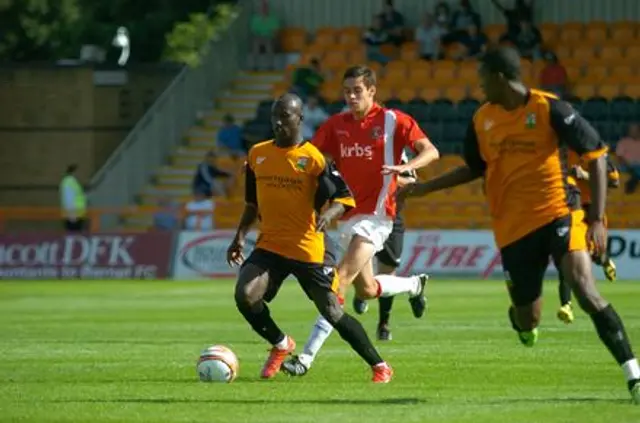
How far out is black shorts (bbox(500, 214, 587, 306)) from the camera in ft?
40.1

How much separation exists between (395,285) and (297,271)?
3616mm

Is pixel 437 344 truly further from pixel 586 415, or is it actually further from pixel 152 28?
pixel 152 28

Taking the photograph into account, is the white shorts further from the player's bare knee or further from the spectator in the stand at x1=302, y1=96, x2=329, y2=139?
the spectator in the stand at x1=302, y1=96, x2=329, y2=139

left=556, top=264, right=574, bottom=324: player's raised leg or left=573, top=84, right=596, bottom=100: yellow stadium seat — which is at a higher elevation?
left=556, top=264, right=574, bottom=324: player's raised leg

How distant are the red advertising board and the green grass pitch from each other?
8.75 meters

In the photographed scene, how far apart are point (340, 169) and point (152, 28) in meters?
40.3

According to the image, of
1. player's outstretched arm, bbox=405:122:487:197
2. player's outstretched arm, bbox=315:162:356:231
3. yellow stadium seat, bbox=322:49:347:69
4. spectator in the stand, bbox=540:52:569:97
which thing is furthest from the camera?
yellow stadium seat, bbox=322:49:347:69

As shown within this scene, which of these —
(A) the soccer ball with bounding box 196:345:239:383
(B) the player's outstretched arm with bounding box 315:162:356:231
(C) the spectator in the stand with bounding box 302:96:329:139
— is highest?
(B) the player's outstretched arm with bounding box 315:162:356:231

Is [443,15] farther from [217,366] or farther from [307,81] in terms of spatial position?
[217,366]

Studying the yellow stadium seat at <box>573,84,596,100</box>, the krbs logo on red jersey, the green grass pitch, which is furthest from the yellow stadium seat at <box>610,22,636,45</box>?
the krbs logo on red jersey

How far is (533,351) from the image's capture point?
56.2 ft

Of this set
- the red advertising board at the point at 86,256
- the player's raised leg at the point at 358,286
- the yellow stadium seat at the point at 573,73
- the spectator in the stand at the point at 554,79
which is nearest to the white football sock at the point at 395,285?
the player's raised leg at the point at 358,286

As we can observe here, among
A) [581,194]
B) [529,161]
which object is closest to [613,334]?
[529,161]

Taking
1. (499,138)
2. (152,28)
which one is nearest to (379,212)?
(499,138)
